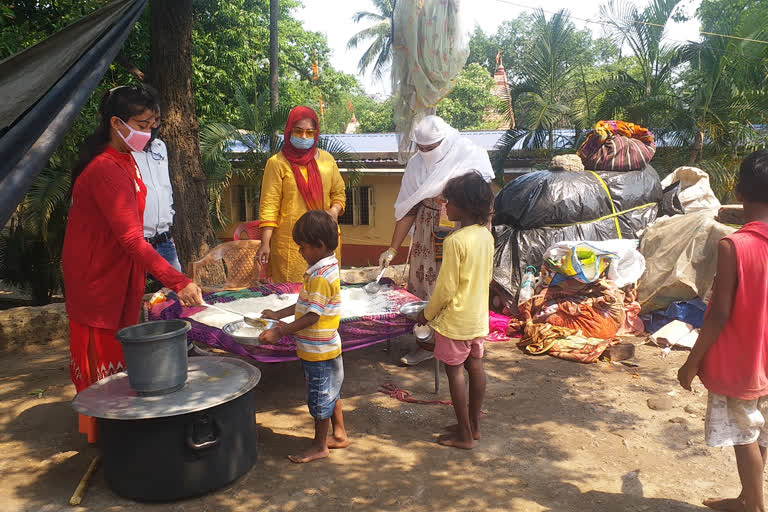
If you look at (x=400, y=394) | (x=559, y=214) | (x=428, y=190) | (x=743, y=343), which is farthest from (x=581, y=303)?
(x=743, y=343)

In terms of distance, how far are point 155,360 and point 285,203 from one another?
1.83 meters

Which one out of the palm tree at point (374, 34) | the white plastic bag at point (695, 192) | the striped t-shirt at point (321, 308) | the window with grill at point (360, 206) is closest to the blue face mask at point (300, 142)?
the striped t-shirt at point (321, 308)

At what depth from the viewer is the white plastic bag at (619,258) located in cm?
560

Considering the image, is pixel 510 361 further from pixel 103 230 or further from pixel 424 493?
pixel 103 230

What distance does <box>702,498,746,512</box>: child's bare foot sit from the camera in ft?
8.72

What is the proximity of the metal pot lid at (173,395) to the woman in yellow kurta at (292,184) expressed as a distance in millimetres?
1341

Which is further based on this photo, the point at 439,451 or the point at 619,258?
the point at 619,258

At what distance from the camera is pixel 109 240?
293 centimetres

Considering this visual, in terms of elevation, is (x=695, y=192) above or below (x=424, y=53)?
below

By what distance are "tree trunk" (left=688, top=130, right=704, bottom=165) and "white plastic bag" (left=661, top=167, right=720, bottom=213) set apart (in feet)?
5.23

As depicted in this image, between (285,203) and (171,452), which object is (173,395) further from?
(285,203)

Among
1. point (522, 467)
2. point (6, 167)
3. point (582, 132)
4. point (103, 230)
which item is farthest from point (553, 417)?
point (582, 132)

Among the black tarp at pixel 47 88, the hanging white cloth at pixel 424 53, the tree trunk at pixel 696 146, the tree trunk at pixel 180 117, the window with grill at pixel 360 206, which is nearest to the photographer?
the black tarp at pixel 47 88

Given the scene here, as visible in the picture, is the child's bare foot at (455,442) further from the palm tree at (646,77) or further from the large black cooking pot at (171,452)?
the palm tree at (646,77)
